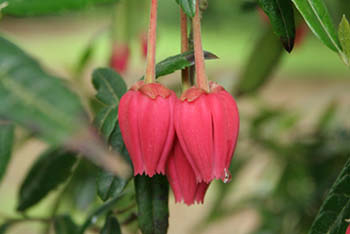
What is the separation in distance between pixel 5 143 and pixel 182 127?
16cm

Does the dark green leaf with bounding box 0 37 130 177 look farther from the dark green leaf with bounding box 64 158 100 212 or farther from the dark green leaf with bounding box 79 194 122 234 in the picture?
the dark green leaf with bounding box 64 158 100 212

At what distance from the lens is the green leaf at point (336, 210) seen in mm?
620

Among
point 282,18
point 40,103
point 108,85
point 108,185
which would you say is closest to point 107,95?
point 108,85

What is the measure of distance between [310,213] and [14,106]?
3.11ft

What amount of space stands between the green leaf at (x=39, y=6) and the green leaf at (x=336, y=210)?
0.31 meters

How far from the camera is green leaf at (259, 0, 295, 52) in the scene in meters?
0.61

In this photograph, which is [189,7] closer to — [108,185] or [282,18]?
[282,18]

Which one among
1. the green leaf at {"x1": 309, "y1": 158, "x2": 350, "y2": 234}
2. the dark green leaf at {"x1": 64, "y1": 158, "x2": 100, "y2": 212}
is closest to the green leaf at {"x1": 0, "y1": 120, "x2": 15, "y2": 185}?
the green leaf at {"x1": 309, "y1": 158, "x2": 350, "y2": 234}

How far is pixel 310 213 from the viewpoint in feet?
4.01

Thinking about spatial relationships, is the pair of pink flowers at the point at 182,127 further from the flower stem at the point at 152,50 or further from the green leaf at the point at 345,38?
the green leaf at the point at 345,38

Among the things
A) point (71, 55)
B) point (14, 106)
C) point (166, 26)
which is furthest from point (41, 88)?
point (166, 26)

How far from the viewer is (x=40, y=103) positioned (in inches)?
14.2

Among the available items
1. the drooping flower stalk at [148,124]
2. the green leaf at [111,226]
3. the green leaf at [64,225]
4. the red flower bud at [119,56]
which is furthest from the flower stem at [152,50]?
the red flower bud at [119,56]

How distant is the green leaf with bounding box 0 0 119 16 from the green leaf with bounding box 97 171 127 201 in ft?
0.60
